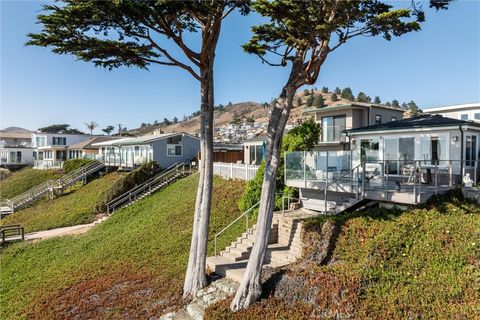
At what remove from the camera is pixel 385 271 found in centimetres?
831

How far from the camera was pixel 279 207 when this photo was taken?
1510cm

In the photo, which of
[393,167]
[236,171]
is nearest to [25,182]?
[236,171]

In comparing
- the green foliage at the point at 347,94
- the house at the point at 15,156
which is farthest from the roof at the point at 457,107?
the house at the point at 15,156

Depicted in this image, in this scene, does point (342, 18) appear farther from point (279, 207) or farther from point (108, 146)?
point (108, 146)

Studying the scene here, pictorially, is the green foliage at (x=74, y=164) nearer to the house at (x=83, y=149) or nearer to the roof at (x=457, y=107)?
the house at (x=83, y=149)

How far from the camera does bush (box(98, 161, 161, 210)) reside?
2523 cm

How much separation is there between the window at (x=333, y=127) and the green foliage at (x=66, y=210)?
17.4 metres

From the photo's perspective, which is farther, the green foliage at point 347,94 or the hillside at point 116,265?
the green foliage at point 347,94

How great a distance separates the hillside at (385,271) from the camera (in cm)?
746

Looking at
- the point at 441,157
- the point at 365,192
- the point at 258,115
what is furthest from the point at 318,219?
the point at 258,115

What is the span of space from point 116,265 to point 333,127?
18286 millimetres

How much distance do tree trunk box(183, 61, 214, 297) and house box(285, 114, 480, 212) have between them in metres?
4.62

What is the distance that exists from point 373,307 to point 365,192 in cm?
477

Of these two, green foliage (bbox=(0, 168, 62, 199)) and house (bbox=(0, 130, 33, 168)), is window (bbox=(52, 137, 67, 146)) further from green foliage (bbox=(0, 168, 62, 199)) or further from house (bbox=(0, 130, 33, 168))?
green foliage (bbox=(0, 168, 62, 199))
